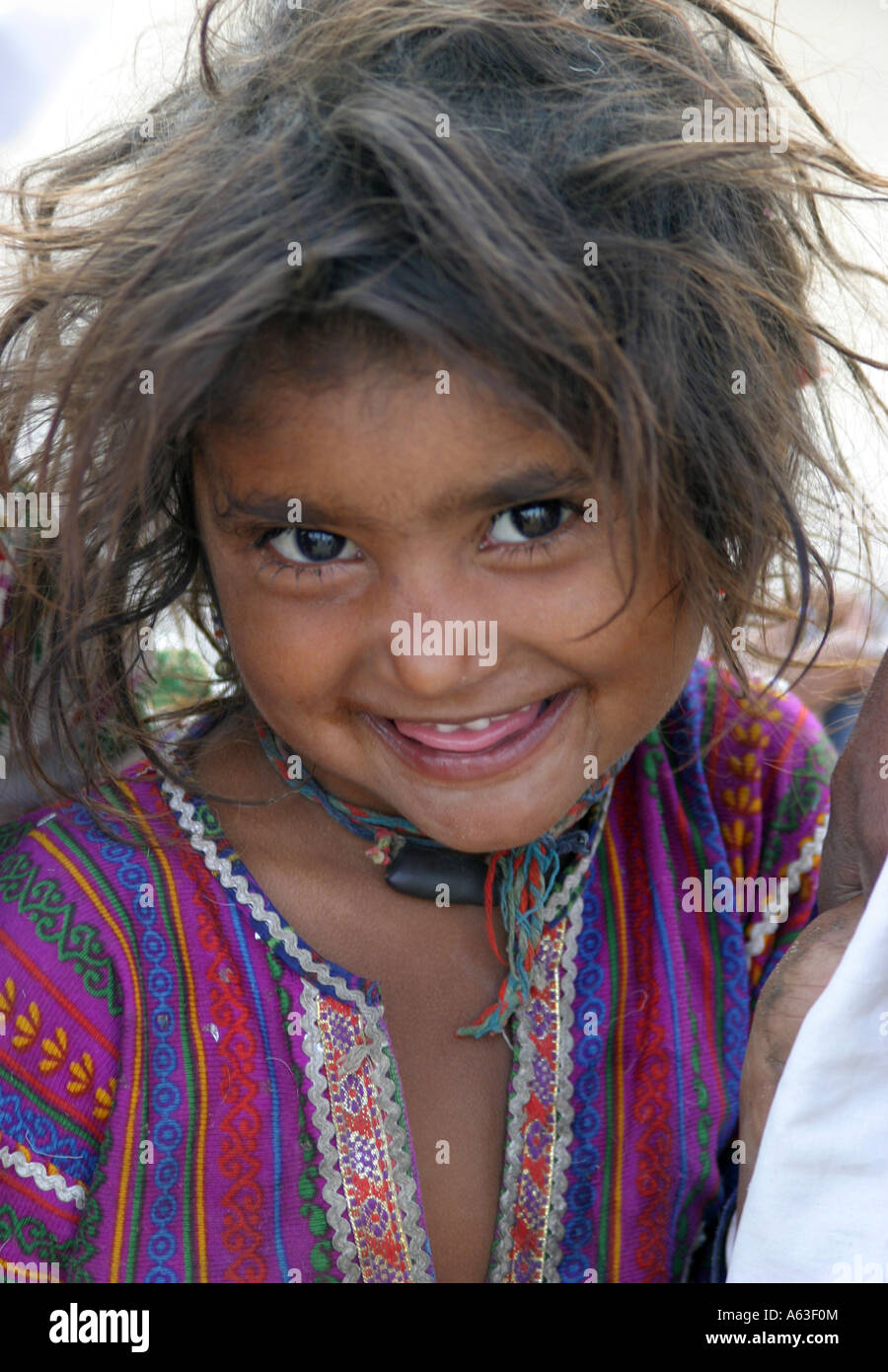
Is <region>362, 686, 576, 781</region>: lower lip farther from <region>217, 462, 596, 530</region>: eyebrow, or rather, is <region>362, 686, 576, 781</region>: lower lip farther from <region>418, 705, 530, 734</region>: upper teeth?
<region>217, 462, 596, 530</region>: eyebrow

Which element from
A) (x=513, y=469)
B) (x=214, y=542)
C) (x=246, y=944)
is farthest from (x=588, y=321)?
(x=246, y=944)

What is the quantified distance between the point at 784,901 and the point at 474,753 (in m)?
0.48

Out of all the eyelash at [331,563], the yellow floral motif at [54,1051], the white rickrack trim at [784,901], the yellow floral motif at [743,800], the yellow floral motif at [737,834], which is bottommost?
the yellow floral motif at [54,1051]

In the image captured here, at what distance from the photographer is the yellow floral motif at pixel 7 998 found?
124 centimetres

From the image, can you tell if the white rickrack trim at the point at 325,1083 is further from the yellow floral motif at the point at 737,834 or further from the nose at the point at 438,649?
the yellow floral motif at the point at 737,834

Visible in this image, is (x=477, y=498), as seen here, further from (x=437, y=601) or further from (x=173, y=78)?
(x=173, y=78)

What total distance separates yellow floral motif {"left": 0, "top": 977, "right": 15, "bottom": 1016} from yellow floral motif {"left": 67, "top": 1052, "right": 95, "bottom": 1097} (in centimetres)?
7

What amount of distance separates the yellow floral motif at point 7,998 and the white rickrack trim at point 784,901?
2.45 ft

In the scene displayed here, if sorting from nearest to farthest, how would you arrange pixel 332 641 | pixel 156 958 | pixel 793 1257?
pixel 793 1257 < pixel 332 641 < pixel 156 958

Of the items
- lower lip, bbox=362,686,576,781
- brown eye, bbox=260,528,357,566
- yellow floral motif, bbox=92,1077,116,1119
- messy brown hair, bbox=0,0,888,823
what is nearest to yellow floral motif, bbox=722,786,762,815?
messy brown hair, bbox=0,0,888,823

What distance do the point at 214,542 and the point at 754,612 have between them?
582 millimetres

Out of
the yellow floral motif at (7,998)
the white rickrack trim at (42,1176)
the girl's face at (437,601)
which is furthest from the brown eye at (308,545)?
the white rickrack trim at (42,1176)

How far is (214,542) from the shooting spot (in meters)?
1.21
